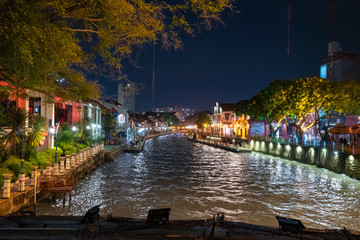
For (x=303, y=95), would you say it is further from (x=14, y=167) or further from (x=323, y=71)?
(x=14, y=167)

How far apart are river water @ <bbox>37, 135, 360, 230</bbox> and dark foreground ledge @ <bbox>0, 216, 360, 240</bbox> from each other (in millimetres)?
6209

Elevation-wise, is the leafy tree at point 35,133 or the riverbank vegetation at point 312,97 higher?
the riverbank vegetation at point 312,97

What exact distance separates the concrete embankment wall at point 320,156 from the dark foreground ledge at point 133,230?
64.8 feet

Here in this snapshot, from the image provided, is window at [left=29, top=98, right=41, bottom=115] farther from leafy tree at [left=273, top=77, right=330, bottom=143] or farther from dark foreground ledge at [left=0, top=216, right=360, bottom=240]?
leafy tree at [left=273, top=77, right=330, bottom=143]

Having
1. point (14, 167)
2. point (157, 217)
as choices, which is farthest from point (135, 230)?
point (14, 167)

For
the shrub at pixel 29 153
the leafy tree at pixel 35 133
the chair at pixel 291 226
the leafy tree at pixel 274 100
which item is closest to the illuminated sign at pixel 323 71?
the leafy tree at pixel 274 100

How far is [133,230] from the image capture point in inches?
273

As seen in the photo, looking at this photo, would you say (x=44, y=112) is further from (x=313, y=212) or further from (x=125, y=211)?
(x=313, y=212)

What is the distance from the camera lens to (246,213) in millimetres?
14062

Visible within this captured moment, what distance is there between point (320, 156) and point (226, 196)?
17716mm

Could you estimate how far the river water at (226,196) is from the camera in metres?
13.7

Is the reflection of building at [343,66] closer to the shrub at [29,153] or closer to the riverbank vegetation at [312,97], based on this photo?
the riverbank vegetation at [312,97]

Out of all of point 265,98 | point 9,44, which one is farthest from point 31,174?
point 265,98

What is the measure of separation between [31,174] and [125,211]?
489cm
